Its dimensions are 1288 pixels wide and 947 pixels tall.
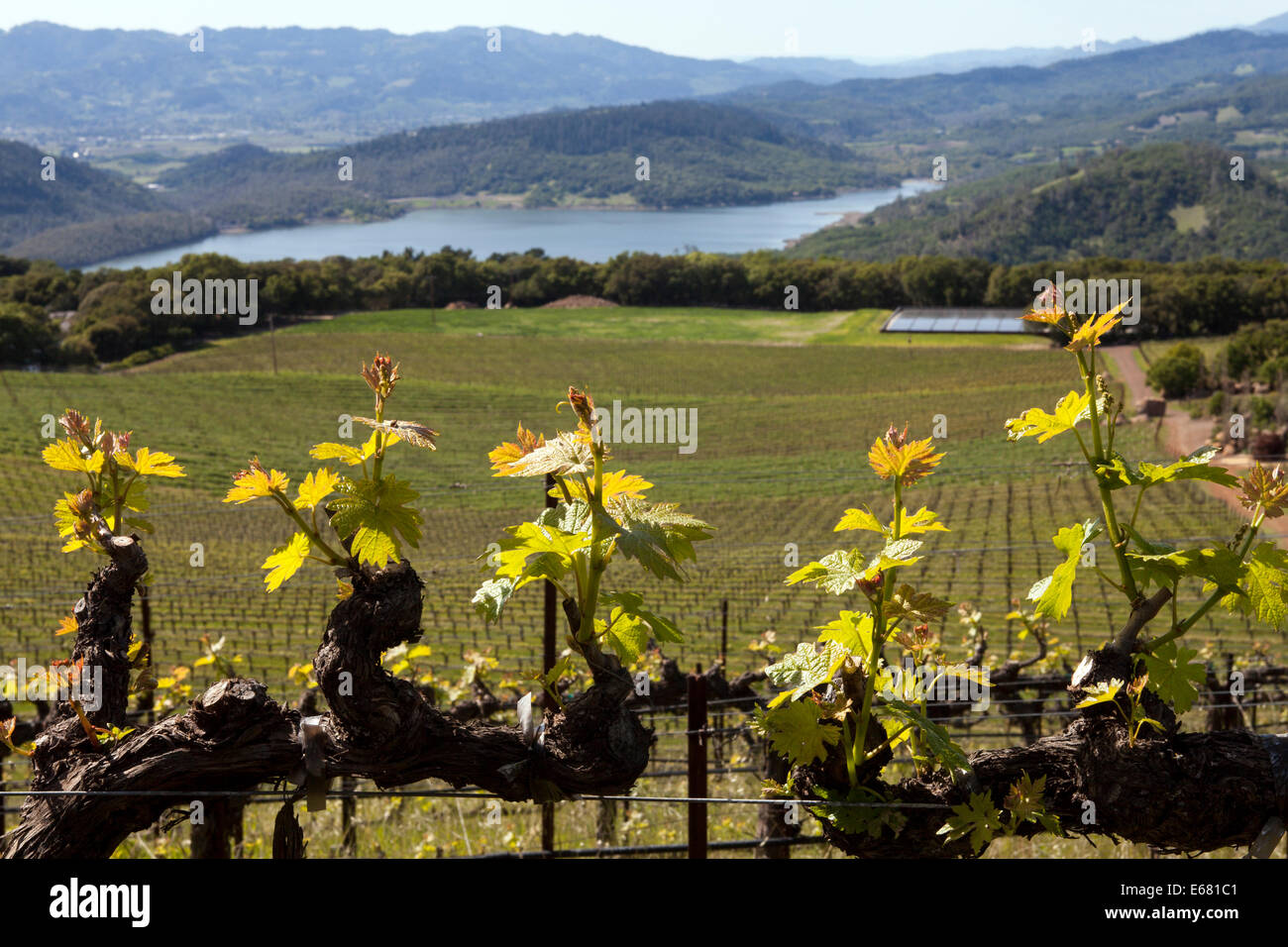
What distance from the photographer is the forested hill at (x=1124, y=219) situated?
504 feet

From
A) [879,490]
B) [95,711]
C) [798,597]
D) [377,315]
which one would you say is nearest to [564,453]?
[95,711]

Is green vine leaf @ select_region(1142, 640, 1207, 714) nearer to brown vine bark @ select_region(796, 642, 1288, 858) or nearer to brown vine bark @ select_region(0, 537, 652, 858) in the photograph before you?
brown vine bark @ select_region(796, 642, 1288, 858)

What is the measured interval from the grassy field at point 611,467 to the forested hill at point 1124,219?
7666 cm

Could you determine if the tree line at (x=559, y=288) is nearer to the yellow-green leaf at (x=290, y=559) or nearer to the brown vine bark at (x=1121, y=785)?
the brown vine bark at (x=1121, y=785)

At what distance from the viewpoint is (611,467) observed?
3603cm

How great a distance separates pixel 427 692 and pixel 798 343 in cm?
8646

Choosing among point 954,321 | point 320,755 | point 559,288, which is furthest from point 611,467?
point 559,288

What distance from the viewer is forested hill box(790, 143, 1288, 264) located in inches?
6048

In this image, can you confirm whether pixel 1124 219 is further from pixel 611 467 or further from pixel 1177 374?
pixel 611 467

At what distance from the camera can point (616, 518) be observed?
1.92 meters

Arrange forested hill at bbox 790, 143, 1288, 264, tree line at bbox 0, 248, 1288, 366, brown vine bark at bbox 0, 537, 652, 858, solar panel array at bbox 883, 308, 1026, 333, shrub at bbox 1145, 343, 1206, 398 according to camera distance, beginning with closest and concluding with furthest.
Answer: brown vine bark at bbox 0, 537, 652, 858 → shrub at bbox 1145, 343, 1206, 398 → tree line at bbox 0, 248, 1288, 366 → solar panel array at bbox 883, 308, 1026, 333 → forested hill at bbox 790, 143, 1288, 264

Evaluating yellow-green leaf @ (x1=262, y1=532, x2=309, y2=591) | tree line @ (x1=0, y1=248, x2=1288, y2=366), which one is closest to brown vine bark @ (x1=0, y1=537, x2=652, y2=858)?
yellow-green leaf @ (x1=262, y1=532, x2=309, y2=591)

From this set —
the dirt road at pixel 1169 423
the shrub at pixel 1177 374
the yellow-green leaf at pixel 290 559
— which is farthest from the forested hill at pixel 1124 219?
the yellow-green leaf at pixel 290 559

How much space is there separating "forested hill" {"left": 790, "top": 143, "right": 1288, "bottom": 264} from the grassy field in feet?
251
